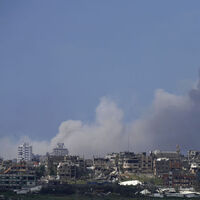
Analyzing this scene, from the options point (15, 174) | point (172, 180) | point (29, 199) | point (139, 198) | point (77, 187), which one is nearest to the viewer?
point (29, 199)

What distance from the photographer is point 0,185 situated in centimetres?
16300

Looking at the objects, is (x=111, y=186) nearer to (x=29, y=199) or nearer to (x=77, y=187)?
(x=77, y=187)

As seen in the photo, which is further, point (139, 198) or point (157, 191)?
point (157, 191)

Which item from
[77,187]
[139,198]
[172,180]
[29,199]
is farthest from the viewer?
[172,180]

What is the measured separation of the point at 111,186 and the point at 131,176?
129 feet

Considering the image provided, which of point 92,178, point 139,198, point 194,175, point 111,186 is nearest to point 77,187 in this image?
point 111,186

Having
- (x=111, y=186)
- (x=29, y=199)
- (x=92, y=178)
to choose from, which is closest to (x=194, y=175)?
(x=92, y=178)

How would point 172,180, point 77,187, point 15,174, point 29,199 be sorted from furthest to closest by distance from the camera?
point 172,180, point 15,174, point 77,187, point 29,199

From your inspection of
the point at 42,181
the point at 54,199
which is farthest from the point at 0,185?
the point at 54,199

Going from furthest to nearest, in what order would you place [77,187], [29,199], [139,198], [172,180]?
1. [172,180]
2. [77,187]
3. [139,198]
4. [29,199]

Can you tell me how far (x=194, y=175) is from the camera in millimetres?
194250

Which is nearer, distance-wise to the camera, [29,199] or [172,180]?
[29,199]

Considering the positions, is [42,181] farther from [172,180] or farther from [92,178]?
[172,180]

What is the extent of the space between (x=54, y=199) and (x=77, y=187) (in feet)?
73.3
